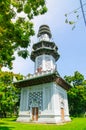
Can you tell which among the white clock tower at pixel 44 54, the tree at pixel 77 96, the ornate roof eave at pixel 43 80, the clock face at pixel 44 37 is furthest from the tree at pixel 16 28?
the tree at pixel 77 96

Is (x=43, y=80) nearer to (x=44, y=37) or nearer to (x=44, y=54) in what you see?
(x=44, y=54)

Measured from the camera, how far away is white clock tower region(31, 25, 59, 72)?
28.9 metres

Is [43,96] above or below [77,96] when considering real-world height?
below

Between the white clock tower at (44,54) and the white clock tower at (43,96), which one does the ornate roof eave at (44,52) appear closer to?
the white clock tower at (44,54)

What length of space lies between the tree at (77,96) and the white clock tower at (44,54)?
59.9 ft

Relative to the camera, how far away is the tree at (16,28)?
A: 1074cm

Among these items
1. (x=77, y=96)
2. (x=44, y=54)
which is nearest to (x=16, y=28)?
(x=44, y=54)

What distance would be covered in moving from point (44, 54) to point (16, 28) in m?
19.0

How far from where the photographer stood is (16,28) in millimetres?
11039

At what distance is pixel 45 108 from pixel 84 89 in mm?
28566

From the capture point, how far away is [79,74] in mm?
53875

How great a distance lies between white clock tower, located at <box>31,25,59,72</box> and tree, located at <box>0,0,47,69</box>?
16.2 meters

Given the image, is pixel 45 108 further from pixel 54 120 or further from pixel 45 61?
pixel 45 61

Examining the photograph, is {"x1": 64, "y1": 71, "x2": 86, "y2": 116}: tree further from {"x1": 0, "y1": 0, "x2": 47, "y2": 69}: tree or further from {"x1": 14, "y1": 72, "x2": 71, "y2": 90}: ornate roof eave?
{"x1": 0, "y1": 0, "x2": 47, "y2": 69}: tree
